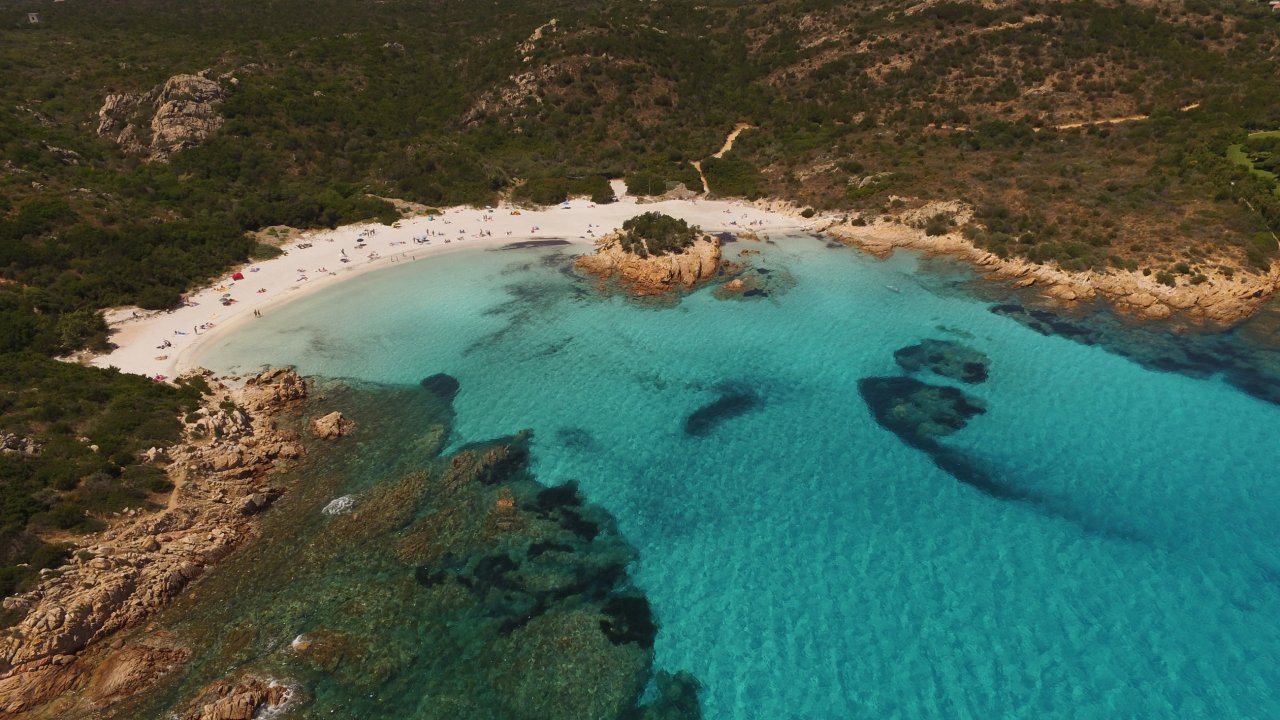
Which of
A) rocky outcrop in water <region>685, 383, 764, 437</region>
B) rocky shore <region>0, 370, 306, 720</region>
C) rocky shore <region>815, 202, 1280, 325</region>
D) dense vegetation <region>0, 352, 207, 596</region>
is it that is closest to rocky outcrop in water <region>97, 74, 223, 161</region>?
dense vegetation <region>0, 352, 207, 596</region>

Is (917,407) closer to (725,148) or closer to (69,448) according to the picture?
(69,448)

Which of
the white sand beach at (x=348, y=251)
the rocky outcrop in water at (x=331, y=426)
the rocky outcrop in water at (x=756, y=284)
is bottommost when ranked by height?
the rocky outcrop in water at (x=331, y=426)

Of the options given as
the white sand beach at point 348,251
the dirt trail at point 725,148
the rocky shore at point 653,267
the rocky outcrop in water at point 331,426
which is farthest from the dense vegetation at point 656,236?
the rocky outcrop in water at point 331,426

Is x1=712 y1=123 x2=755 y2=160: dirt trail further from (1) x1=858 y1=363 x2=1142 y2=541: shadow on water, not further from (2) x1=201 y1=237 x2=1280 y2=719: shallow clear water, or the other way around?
(1) x1=858 y1=363 x2=1142 y2=541: shadow on water

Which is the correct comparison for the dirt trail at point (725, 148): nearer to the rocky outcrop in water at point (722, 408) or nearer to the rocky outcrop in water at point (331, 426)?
the rocky outcrop in water at point (722, 408)

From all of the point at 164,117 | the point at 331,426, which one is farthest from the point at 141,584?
the point at 164,117
